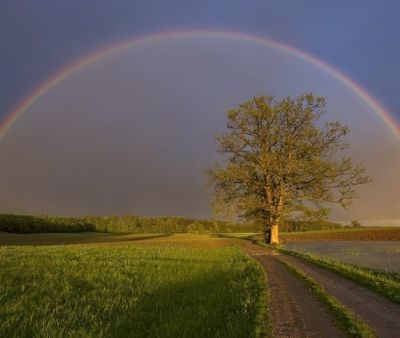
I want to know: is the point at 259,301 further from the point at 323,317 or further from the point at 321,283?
the point at 321,283

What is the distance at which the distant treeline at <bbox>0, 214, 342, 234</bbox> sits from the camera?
116125 mm

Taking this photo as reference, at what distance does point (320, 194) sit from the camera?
170 ft

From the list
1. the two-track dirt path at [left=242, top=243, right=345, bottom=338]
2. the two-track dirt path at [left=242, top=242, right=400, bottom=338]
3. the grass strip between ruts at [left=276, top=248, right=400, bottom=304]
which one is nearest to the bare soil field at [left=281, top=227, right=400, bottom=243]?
the grass strip between ruts at [left=276, top=248, right=400, bottom=304]

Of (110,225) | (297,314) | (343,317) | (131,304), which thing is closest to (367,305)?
(343,317)

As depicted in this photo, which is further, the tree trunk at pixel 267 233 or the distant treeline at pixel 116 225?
the distant treeline at pixel 116 225

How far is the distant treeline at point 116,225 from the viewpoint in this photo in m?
116

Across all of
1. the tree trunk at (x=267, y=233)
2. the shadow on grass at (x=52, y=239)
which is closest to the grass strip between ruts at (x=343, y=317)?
the tree trunk at (x=267, y=233)

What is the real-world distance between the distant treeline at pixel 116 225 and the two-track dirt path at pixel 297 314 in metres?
88.9

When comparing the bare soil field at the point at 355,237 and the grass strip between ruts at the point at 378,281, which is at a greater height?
the bare soil field at the point at 355,237

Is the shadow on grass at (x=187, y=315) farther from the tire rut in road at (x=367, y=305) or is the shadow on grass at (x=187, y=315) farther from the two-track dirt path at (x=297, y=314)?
the tire rut in road at (x=367, y=305)

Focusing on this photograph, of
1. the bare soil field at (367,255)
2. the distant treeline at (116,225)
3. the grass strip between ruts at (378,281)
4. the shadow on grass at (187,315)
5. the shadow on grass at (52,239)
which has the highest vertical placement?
the distant treeline at (116,225)

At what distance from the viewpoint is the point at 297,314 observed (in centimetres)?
1138

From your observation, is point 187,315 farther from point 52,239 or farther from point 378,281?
point 52,239

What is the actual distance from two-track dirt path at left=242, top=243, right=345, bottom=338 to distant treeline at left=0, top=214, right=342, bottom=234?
292 ft
